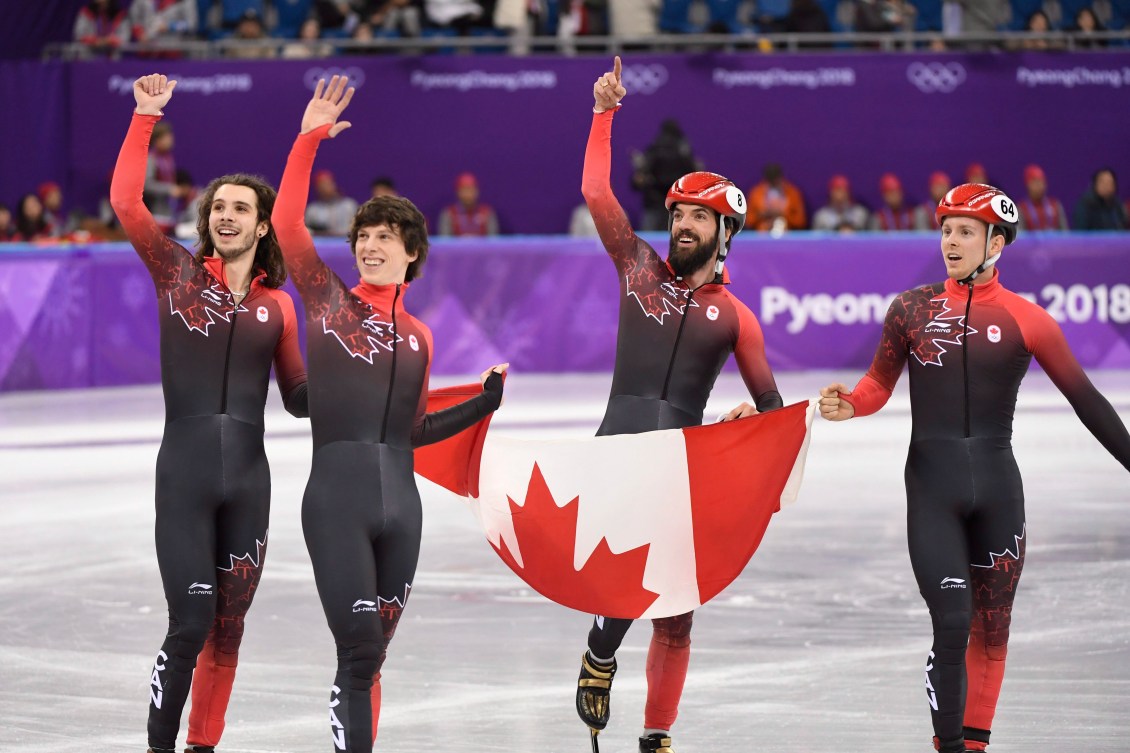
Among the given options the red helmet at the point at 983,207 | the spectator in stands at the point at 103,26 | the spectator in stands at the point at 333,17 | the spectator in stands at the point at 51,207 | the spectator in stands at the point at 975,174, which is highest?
the spectator in stands at the point at 333,17

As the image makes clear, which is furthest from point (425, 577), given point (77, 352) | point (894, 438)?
point (77, 352)

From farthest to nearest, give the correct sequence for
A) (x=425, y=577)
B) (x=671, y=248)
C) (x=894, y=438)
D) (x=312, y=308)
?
(x=894, y=438)
(x=425, y=577)
(x=671, y=248)
(x=312, y=308)

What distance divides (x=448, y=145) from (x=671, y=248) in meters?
14.5

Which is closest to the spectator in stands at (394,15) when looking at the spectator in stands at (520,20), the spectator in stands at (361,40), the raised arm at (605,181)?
the spectator in stands at (361,40)

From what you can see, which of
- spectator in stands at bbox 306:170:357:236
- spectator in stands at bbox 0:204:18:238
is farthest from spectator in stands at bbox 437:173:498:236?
spectator in stands at bbox 0:204:18:238

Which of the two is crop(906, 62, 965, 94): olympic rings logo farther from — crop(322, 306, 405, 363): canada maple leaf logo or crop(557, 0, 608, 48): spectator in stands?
crop(322, 306, 405, 363): canada maple leaf logo

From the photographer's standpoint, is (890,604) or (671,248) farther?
(890,604)

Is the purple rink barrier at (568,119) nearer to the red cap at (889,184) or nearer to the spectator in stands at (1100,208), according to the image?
the red cap at (889,184)

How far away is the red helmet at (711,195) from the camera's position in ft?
21.1

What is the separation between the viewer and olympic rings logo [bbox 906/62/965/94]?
20.4m

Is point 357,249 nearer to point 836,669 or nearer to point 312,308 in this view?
point 312,308

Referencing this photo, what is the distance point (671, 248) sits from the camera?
6.62 meters

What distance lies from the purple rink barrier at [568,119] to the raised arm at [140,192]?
14655mm

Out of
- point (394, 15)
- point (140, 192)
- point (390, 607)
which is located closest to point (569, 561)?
point (390, 607)
